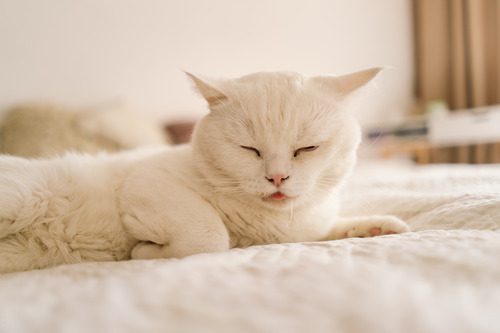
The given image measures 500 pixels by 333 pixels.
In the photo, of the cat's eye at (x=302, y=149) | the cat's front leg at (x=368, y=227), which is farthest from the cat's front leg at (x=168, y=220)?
the cat's front leg at (x=368, y=227)

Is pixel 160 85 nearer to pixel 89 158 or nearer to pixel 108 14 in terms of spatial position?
pixel 108 14

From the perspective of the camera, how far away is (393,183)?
1456mm

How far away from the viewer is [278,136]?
77 centimetres

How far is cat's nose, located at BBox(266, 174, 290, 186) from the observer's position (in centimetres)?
75

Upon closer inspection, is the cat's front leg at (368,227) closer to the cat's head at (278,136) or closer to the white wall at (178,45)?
the cat's head at (278,136)

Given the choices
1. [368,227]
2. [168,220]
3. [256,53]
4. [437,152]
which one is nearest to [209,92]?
[168,220]

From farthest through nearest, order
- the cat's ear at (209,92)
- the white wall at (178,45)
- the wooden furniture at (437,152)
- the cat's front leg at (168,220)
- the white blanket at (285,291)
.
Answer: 1. the wooden furniture at (437,152)
2. the white wall at (178,45)
3. the cat's ear at (209,92)
4. the cat's front leg at (168,220)
5. the white blanket at (285,291)

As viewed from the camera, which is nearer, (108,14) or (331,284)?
(331,284)

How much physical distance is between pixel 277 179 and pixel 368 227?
307 mm

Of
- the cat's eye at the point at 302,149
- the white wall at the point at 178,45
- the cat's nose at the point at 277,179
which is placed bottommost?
the cat's nose at the point at 277,179

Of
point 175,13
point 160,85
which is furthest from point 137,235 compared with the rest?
point 175,13

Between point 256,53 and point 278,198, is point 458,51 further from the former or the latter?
point 278,198

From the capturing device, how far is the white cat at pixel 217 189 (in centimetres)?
77

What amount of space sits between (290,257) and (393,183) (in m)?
1.01
